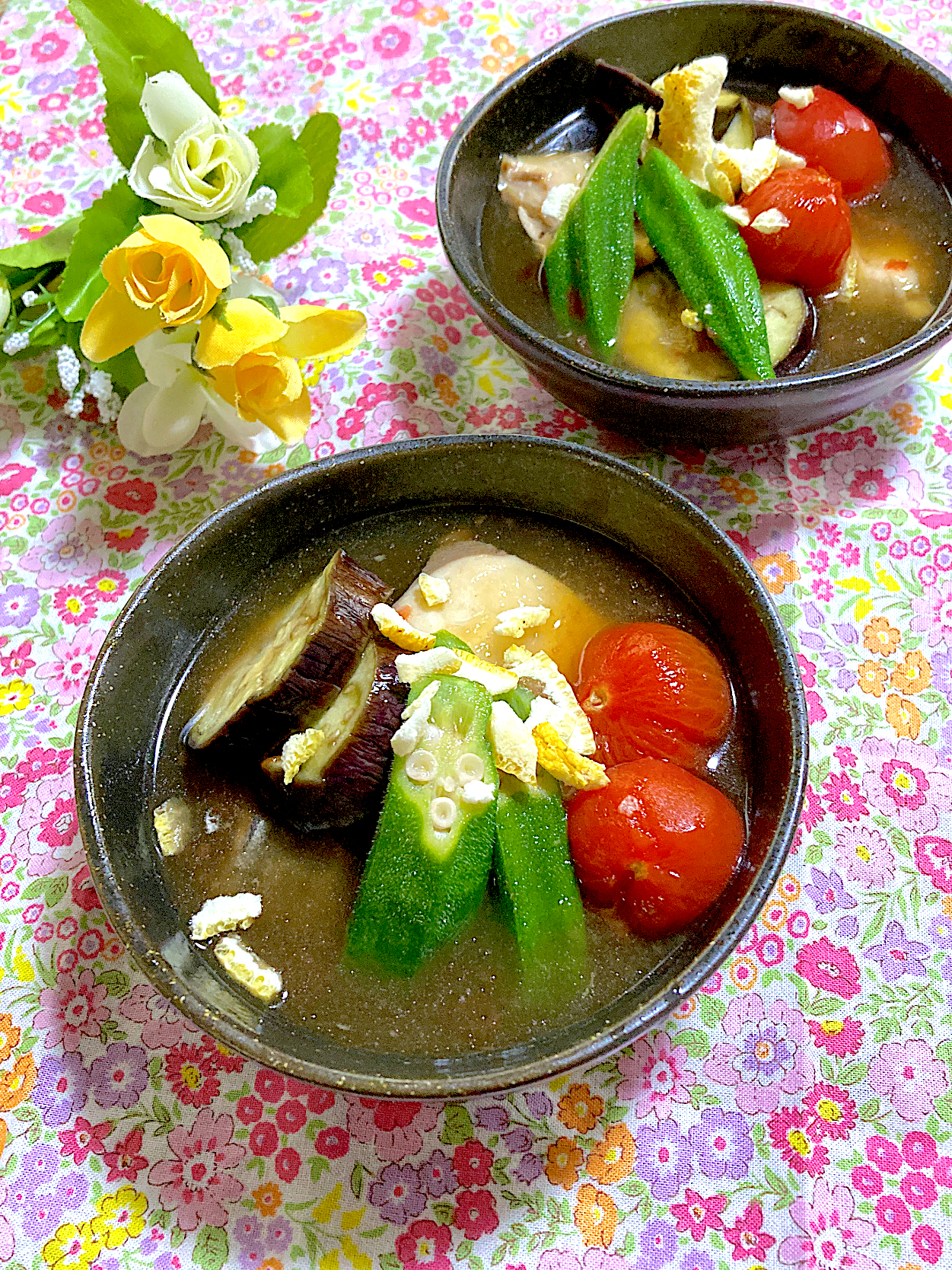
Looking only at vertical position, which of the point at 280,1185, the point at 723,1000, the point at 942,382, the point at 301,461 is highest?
the point at 942,382

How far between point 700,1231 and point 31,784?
0.76 metres

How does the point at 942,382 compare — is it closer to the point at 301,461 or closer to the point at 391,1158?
the point at 301,461

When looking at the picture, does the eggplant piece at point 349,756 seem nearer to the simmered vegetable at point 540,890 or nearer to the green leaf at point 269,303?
the simmered vegetable at point 540,890

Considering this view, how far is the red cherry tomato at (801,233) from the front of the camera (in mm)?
1214

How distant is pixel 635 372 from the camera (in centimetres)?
118

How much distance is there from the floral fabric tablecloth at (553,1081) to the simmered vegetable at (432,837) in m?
0.18

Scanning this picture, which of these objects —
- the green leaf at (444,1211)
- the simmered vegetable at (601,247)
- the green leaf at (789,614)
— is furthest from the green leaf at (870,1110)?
the simmered vegetable at (601,247)

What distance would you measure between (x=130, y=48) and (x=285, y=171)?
200mm

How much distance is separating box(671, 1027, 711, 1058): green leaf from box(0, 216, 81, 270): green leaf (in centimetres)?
113

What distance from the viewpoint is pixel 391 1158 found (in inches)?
35.7

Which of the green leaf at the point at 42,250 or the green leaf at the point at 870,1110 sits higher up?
the green leaf at the point at 42,250

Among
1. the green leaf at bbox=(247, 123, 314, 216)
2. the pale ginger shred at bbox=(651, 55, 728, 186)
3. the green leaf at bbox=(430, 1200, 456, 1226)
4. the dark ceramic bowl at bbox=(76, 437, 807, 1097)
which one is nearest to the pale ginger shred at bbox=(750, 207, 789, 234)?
the pale ginger shred at bbox=(651, 55, 728, 186)

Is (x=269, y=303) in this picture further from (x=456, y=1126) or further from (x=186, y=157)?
(x=456, y=1126)

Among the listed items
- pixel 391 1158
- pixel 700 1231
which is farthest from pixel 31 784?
pixel 700 1231
